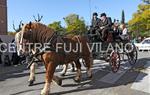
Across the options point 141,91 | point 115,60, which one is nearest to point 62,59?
point 141,91

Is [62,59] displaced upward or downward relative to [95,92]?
upward

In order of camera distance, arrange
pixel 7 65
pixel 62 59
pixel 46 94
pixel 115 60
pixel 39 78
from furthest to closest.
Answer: pixel 7 65, pixel 115 60, pixel 39 78, pixel 62 59, pixel 46 94

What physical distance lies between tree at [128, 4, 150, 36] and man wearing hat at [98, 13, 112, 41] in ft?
155

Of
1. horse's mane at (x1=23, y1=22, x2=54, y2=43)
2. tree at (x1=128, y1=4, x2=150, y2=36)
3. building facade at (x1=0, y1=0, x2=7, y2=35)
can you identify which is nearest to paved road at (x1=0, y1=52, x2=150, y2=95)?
horse's mane at (x1=23, y1=22, x2=54, y2=43)

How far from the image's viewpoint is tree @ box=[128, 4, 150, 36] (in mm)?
61806

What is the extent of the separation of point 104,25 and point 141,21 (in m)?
51.9

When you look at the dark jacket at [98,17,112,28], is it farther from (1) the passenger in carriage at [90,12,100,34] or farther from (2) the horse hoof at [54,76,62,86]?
(2) the horse hoof at [54,76,62,86]

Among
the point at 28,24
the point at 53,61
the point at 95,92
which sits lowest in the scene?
the point at 95,92

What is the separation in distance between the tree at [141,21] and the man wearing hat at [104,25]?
47190 millimetres

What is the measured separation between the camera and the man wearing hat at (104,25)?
1488cm

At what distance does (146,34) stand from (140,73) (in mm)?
58507

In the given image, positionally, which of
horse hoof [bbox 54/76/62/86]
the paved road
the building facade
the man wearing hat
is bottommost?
the paved road

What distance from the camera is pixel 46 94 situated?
393 inches

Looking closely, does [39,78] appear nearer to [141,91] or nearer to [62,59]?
[62,59]
